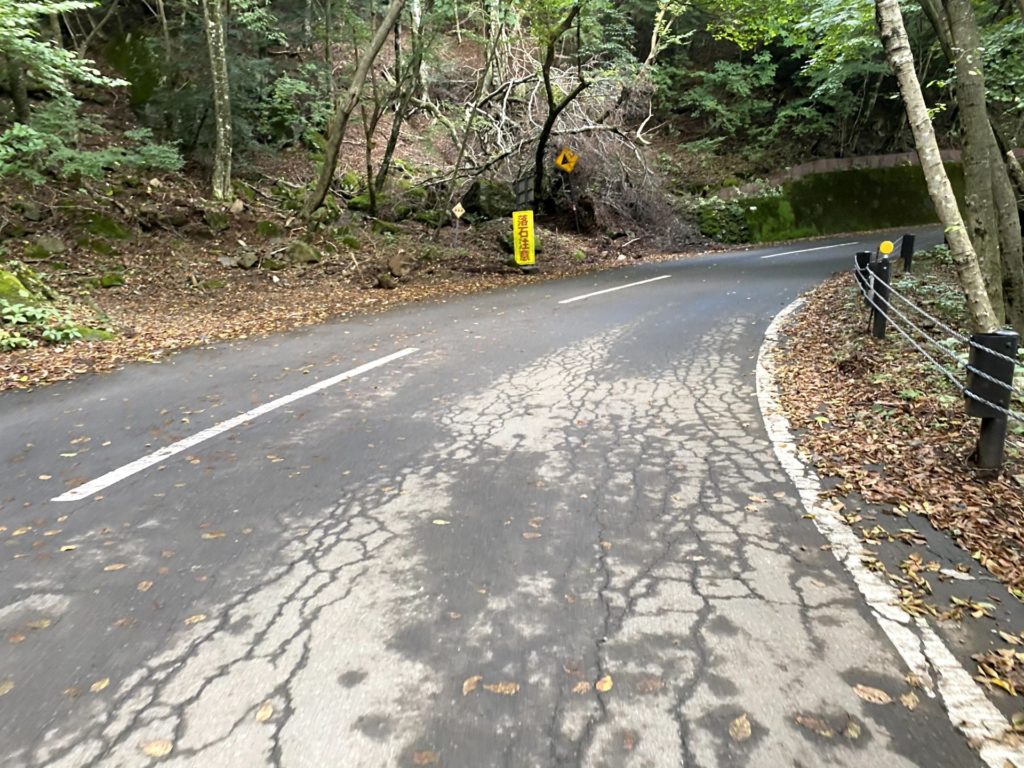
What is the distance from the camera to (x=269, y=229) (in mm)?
16750

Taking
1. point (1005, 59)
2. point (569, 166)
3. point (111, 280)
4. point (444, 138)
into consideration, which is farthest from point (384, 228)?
point (1005, 59)

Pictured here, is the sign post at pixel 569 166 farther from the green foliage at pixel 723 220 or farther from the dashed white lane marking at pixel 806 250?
the dashed white lane marking at pixel 806 250

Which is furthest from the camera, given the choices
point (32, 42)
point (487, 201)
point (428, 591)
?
point (487, 201)

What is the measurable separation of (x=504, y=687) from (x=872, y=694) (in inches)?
57.8

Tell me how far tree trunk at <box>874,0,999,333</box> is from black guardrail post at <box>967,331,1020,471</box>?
2684mm

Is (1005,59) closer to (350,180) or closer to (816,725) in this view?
(816,725)

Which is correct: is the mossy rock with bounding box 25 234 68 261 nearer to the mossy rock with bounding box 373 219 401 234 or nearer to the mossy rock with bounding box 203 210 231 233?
the mossy rock with bounding box 203 210 231 233

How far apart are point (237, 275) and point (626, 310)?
8.81 meters

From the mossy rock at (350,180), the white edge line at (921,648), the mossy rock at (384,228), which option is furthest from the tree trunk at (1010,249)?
the mossy rock at (350,180)

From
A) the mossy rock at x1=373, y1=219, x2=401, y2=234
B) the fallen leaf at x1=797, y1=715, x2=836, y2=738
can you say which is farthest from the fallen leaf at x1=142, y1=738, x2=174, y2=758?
the mossy rock at x1=373, y1=219, x2=401, y2=234

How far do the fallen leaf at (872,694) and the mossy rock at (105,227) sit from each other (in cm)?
1665

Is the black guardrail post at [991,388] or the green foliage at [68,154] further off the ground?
the green foliage at [68,154]

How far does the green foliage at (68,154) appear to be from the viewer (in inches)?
552

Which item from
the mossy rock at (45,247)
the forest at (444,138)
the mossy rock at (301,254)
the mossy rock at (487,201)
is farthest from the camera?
the mossy rock at (487,201)
